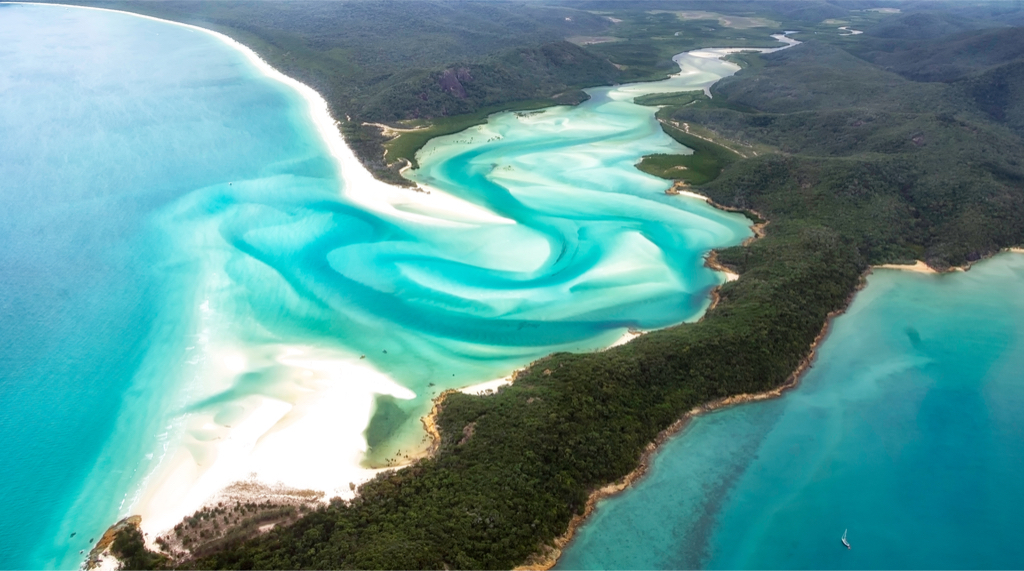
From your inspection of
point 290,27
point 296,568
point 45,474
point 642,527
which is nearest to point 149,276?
point 45,474

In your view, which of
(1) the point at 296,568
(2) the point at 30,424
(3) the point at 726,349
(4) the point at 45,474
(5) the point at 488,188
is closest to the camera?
(1) the point at 296,568

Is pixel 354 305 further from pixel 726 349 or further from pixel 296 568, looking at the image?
pixel 726 349

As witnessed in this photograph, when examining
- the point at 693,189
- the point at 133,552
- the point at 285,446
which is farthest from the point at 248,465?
the point at 693,189

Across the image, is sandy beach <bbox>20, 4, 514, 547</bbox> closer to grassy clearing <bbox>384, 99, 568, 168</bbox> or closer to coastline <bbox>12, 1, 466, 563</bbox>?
coastline <bbox>12, 1, 466, 563</bbox>

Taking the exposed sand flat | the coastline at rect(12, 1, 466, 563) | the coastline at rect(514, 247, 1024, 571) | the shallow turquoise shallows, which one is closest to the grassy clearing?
the exposed sand flat

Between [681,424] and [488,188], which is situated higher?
[488,188]

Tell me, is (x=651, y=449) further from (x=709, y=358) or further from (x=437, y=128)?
(x=437, y=128)
